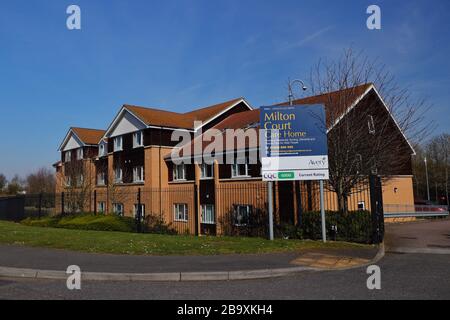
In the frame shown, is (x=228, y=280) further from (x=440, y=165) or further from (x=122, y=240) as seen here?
(x=440, y=165)

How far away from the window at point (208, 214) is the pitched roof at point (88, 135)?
2180 cm

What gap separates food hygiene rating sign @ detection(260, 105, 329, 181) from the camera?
516 inches

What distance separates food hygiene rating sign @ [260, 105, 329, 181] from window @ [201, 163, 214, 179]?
13672mm

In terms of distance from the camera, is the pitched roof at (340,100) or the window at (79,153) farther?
the window at (79,153)

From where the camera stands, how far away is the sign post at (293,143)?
13.1m

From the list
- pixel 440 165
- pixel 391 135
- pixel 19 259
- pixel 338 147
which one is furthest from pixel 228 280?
pixel 440 165

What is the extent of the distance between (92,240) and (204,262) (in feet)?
17.6

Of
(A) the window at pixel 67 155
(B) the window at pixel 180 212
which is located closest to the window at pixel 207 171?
(B) the window at pixel 180 212

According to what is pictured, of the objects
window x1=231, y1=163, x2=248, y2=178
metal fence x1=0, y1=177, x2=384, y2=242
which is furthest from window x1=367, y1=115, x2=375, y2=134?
window x1=231, y1=163, x2=248, y2=178

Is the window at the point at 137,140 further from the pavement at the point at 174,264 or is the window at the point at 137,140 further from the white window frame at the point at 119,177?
the pavement at the point at 174,264

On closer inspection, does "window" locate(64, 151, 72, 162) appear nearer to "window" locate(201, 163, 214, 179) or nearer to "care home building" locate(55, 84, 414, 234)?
"care home building" locate(55, 84, 414, 234)

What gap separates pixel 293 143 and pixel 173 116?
77.8ft

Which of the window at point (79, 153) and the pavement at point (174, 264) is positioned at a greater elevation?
the window at point (79, 153)
